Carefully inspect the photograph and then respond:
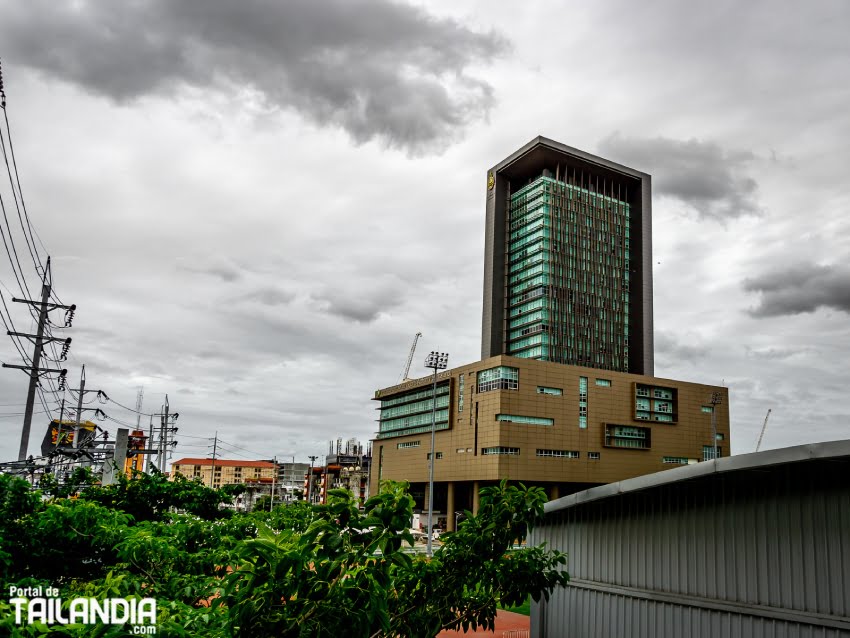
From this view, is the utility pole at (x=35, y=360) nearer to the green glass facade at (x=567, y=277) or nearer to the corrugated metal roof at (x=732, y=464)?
the corrugated metal roof at (x=732, y=464)

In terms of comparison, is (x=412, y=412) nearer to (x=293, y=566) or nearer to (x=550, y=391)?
(x=550, y=391)

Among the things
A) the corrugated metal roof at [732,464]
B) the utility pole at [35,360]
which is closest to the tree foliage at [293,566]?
the corrugated metal roof at [732,464]

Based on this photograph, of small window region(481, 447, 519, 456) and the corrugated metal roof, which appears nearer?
the corrugated metal roof

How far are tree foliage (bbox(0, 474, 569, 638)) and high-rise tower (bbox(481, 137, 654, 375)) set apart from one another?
460 ft

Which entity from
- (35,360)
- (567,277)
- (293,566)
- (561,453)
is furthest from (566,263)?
(293,566)

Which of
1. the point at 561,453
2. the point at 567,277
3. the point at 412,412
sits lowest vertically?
the point at 561,453

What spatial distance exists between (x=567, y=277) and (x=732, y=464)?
147 meters

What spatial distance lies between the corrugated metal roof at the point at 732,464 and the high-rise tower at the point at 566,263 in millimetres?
136074

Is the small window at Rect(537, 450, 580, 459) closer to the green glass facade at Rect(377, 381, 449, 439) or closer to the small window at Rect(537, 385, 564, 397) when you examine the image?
the small window at Rect(537, 385, 564, 397)

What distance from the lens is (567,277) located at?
156m

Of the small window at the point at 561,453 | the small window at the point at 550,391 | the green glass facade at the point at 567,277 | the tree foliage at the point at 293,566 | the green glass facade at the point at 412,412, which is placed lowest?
the tree foliage at the point at 293,566

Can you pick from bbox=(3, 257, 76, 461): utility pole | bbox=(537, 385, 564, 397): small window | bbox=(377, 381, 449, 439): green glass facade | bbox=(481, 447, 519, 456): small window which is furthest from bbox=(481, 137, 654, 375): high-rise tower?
bbox=(3, 257, 76, 461): utility pole

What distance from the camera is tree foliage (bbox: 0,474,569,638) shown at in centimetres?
687

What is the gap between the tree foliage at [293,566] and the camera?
6871mm
